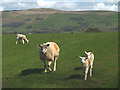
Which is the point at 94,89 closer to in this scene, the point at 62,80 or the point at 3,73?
the point at 62,80

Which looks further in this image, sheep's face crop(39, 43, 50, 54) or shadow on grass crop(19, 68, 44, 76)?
shadow on grass crop(19, 68, 44, 76)

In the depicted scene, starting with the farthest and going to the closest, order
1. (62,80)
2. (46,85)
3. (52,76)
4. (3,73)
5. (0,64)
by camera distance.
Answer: (0,64)
(3,73)
(52,76)
(62,80)
(46,85)

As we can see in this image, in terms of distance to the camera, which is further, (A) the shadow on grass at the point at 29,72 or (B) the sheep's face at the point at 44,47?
(A) the shadow on grass at the point at 29,72

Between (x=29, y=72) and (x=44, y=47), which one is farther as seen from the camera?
(x=29, y=72)

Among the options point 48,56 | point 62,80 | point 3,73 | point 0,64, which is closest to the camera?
point 62,80

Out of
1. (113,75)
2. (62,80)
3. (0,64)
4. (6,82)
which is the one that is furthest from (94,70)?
(0,64)

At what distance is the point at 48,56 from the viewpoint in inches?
717

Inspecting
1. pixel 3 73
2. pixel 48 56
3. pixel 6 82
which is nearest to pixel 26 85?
pixel 6 82

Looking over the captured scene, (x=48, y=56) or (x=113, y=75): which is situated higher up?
(x=48, y=56)

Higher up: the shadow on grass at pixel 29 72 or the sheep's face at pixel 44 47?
the sheep's face at pixel 44 47

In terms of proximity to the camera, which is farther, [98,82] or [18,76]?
→ [18,76]

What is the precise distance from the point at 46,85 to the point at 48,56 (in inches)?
157

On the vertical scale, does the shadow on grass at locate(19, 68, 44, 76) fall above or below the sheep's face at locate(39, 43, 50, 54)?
below

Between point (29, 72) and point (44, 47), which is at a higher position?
point (44, 47)
